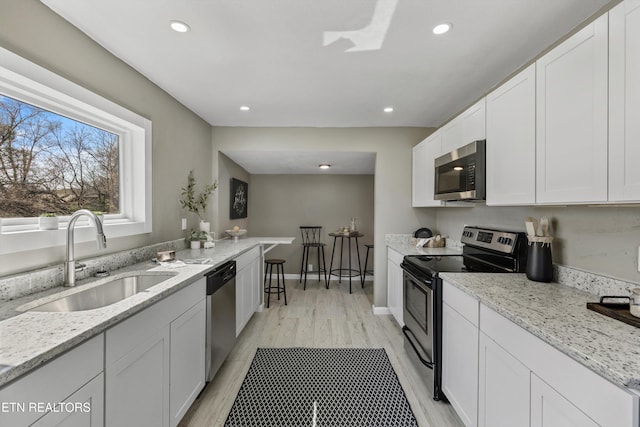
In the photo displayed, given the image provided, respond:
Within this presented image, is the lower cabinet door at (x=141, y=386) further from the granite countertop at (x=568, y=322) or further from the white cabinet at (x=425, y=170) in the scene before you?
the white cabinet at (x=425, y=170)

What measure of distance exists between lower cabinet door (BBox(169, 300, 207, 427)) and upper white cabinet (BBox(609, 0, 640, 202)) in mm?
2126

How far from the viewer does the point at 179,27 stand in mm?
1675

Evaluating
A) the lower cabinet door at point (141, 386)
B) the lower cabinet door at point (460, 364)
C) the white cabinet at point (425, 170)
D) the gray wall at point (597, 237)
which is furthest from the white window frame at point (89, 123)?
the gray wall at point (597, 237)

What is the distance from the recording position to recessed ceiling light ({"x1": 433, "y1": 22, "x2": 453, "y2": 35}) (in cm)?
164

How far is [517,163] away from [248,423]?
2.26m

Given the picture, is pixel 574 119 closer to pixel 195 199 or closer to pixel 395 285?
pixel 395 285

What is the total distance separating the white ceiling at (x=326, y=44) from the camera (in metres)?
1.51

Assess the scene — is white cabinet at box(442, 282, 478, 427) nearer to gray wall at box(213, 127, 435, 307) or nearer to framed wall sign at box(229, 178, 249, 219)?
gray wall at box(213, 127, 435, 307)

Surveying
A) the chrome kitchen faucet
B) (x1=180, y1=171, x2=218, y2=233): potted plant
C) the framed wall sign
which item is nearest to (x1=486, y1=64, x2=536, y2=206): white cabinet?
the chrome kitchen faucet

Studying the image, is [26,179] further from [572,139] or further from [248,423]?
[572,139]

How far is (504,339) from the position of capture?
1.30m

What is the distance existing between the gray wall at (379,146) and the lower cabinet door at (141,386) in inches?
102

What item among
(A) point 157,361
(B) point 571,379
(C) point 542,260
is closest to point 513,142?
(C) point 542,260

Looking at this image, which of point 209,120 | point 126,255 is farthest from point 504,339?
point 209,120
